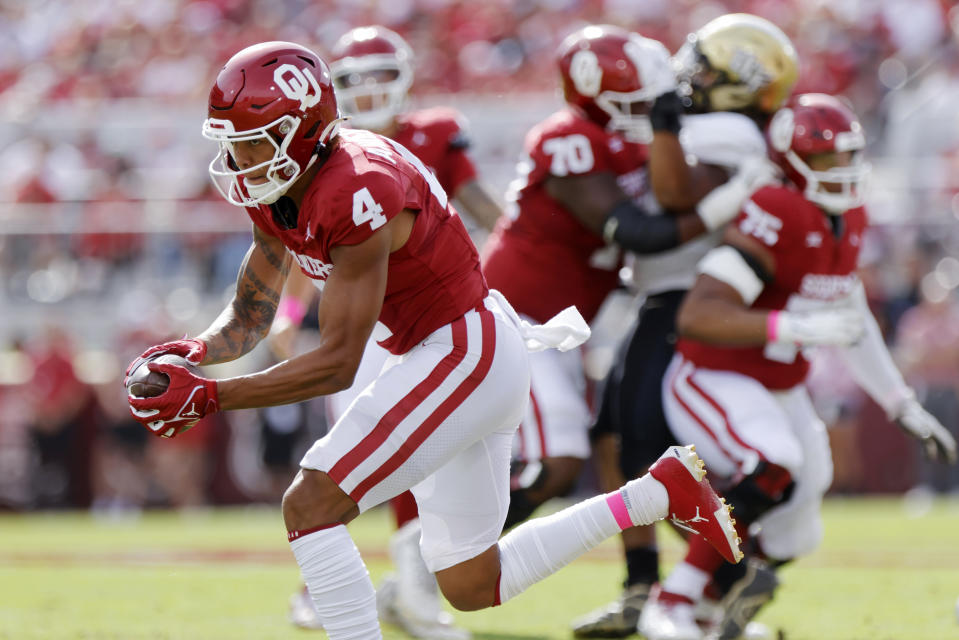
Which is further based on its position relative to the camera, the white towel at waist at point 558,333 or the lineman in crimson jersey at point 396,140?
the lineman in crimson jersey at point 396,140

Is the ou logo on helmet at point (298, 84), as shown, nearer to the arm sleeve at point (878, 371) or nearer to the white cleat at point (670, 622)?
the white cleat at point (670, 622)

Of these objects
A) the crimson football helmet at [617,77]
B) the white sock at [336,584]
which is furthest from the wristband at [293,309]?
the white sock at [336,584]

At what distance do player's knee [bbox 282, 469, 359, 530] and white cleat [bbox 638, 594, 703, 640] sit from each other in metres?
1.52

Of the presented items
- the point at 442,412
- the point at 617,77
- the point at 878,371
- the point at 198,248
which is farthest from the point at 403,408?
the point at 198,248

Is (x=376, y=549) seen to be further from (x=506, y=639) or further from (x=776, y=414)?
(x=776, y=414)

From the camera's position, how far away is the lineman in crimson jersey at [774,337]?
453 centimetres

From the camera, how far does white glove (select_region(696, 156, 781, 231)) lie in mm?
4781

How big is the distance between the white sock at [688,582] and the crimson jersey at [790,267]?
2.24ft

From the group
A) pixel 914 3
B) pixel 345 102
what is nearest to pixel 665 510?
pixel 345 102

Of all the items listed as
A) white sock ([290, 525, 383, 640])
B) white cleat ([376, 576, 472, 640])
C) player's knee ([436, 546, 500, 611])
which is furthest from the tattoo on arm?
white cleat ([376, 576, 472, 640])

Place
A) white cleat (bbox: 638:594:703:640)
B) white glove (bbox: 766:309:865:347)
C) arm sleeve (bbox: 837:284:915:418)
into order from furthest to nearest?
arm sleeve (bbox: 837:284:915:418) → white cleat (bbox: 638:594:703:640) → white glove (bbox: 766:309:865:347)

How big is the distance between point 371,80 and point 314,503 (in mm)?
2517

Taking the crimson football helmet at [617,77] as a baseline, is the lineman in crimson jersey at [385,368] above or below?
below

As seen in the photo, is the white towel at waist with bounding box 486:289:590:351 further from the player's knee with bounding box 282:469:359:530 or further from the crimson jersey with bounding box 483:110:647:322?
the crimson jersey with bounding box 483:110:647:322
